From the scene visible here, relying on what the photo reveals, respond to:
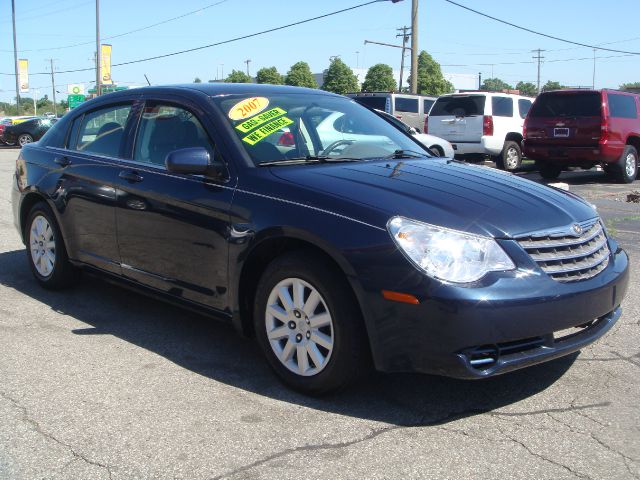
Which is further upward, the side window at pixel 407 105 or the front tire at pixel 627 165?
the side window at pixel 407 105

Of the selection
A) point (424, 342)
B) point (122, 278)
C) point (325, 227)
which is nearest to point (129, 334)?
point (122, 278)

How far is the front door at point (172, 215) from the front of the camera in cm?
402

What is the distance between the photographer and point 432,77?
79.1m

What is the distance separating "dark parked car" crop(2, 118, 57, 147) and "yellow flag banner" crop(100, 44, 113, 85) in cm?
1214

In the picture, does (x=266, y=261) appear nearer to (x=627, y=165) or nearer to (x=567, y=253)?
(x=567, y=253)

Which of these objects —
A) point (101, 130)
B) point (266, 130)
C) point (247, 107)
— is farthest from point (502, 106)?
point (266, 130)

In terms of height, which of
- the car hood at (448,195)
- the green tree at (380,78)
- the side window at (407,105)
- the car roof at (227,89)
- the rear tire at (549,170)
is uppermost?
the green tree at (380,78)

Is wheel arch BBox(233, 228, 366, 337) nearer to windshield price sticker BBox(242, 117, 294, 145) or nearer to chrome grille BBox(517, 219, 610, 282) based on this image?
windshield price sticker BBox(242, 117, 294, 145)

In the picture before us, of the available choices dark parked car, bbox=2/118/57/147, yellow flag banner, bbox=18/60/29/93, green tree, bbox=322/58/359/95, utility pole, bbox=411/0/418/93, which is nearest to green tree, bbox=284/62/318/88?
green tree, bbox=322/58/359/95

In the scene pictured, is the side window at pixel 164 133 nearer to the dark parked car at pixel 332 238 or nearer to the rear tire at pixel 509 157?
the dark parked car at pixel 332 238

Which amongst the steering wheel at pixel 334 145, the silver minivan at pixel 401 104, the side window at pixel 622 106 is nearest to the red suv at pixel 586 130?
the side window at pixel 622 106

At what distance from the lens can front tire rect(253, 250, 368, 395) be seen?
338cm

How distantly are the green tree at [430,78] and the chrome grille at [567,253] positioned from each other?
2932 inches

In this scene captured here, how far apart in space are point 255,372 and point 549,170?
12484 millimetres
